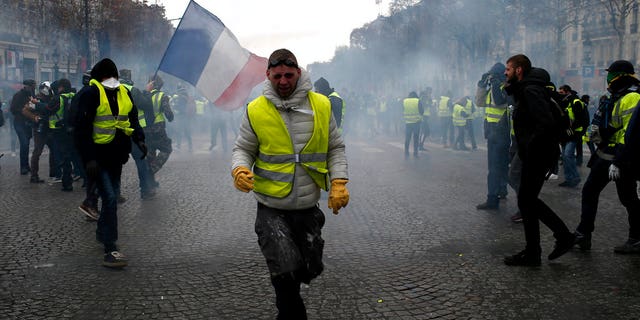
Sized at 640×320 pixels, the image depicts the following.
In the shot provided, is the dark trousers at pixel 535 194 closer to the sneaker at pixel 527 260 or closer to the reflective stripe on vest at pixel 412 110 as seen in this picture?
the sneaker at pixel 527 260

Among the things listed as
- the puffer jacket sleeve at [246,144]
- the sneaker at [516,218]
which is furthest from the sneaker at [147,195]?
the puffer jacket sleeve at [246,144]

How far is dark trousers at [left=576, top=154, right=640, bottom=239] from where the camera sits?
606 cm

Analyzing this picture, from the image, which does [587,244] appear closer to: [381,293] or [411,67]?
[381,293]

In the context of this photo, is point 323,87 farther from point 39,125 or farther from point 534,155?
point 39,125

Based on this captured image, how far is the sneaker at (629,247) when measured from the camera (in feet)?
19.4

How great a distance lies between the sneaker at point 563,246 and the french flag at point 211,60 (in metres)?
5.38

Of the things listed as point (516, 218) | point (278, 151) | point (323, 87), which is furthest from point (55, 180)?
point (278, 151)

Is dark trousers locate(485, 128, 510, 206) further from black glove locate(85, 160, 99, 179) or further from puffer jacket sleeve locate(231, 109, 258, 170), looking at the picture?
puffer jacket sleeve locate(231, 109, 258, 170)

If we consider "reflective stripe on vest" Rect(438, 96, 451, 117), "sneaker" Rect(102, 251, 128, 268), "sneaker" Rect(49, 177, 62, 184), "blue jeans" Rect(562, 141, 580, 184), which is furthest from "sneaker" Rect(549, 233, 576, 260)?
"reflective stripe on vest" Rect(438, 96, 451, 117)

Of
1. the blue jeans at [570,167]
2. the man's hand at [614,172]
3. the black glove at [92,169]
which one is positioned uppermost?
the black glove at [92,169]

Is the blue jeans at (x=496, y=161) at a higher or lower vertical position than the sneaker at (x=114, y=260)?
higher

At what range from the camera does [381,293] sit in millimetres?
4781

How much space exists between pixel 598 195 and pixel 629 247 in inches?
21.9

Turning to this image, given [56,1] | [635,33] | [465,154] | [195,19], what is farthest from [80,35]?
[635,33]
